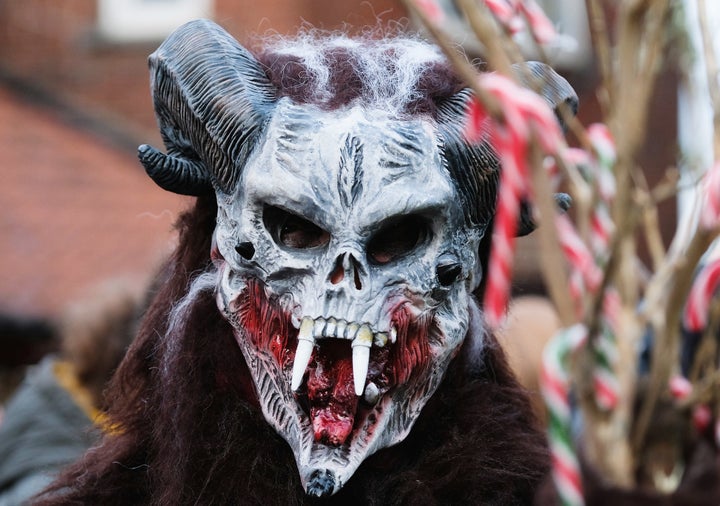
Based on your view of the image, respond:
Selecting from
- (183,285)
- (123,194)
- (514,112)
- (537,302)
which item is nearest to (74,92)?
(123,194)

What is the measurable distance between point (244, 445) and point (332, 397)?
289mm

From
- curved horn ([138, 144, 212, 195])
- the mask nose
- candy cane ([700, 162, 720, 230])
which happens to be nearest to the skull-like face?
the mask nose

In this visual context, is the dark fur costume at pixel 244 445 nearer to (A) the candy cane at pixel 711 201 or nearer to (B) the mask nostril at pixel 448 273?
(B) the mask nostril at pixel 448 273

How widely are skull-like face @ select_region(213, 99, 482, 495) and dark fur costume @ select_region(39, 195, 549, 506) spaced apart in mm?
Result: 94

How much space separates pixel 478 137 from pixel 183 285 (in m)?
0.77

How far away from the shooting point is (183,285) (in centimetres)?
266

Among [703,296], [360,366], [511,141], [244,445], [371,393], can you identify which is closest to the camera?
[511,141]

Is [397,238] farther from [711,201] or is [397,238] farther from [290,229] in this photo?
[711,201]

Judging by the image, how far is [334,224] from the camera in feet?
7.28

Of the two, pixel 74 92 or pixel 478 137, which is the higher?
pixel 74 92

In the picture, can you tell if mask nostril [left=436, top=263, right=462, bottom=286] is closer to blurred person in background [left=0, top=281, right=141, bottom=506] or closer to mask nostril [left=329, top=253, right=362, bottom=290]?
mask nostril [left=329, top=253, right=362, bottom=290]

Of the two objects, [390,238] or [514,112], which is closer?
[514,112]

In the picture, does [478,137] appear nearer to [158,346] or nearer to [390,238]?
[390,238]

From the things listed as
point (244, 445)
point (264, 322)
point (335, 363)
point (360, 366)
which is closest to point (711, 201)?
point (360, 366)
